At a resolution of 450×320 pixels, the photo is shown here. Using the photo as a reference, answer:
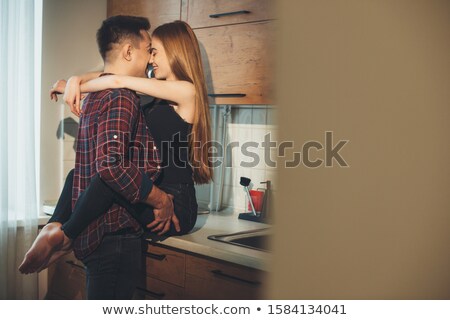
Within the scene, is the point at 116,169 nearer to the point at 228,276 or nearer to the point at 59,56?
the point at 228,276

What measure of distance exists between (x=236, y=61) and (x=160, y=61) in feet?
0.74

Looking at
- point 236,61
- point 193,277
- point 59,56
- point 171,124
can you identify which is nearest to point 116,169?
point 171,124

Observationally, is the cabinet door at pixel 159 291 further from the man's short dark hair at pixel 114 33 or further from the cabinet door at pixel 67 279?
the man's short dark hair at pixel 114 33

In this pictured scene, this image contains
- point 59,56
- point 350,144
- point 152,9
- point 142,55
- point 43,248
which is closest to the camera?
point 350,144

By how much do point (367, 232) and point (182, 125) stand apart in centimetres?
127

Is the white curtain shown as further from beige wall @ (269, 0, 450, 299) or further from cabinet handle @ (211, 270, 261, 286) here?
beige wall @ (269, 0, 450, 299)

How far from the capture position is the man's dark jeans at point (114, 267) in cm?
134

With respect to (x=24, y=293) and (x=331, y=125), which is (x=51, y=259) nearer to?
(x=24, y=293)

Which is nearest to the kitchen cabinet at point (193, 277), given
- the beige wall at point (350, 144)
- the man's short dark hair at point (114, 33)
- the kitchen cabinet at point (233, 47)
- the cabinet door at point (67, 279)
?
the cabinet door at point (67, 279)

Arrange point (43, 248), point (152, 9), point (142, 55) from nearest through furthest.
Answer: point (43, 248) → point (142, 55) → point (152, 9)

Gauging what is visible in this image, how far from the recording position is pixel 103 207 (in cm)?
138

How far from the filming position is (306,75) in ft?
0.67

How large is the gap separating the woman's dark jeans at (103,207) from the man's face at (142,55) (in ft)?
1.12

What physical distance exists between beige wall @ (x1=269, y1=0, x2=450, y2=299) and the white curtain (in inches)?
70.3
